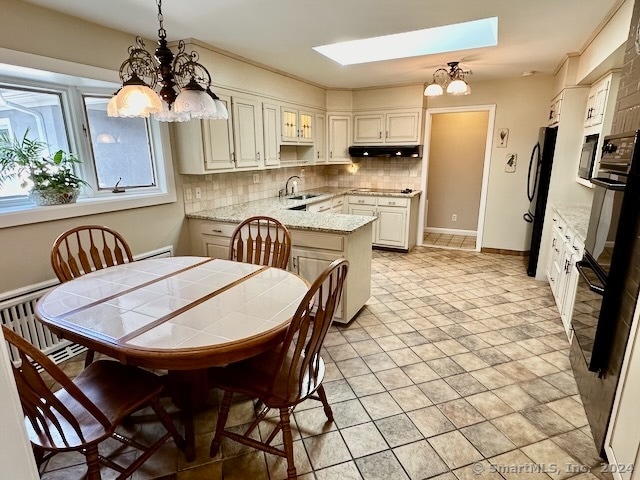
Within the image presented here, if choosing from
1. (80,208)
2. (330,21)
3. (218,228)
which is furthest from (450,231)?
(80,208)

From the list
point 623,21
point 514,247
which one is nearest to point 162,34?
point 623,21

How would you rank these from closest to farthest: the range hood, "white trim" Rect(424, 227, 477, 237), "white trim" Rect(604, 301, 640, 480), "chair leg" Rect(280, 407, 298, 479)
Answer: "white trim" Rect(604, 301, 640, 480) < "chair leg" Rect(280, 407, 298, 479) < the range hood < "white trim" Rect(424, 227, 477, 237)

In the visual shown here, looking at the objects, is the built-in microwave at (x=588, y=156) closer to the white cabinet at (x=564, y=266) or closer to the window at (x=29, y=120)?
the white cabinet at (x=564, y=266)

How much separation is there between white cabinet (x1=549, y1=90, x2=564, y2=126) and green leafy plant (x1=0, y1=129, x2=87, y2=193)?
455 centimetres

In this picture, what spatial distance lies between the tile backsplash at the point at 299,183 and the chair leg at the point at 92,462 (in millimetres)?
2380

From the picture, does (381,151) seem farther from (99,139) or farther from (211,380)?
(211,380)

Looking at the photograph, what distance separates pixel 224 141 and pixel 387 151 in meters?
2.66

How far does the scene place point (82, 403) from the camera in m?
1.24

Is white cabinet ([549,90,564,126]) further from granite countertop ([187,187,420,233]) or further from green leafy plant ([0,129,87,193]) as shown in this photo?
green leafy plant ([0,129,87,193])

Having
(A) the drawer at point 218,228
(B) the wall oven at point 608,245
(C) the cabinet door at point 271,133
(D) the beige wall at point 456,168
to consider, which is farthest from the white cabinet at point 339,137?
(B) the wall oven at point 608,245

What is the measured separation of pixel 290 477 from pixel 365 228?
6.36ft

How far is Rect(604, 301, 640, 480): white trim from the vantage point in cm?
139

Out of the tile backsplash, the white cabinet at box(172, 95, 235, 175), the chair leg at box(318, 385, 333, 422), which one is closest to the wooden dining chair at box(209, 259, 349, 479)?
the chair leg at box(318, 385, 333, 422)

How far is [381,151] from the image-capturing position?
Answer: 5148 millimetres
